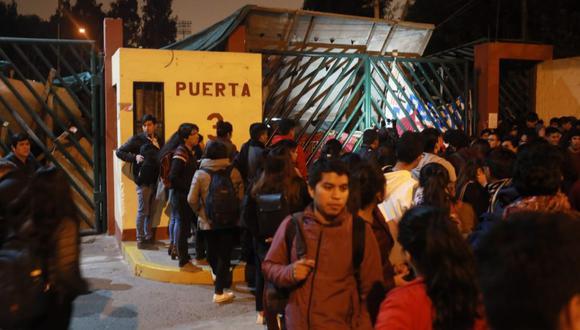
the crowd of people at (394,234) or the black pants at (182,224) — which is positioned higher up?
the crowd of people at (394,234)

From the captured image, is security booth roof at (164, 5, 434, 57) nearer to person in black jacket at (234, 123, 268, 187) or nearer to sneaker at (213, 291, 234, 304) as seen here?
person in black jacket at (234, 123, 268, 187)

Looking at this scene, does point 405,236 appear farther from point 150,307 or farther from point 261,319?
point 150,307

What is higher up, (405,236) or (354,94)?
(354,94)

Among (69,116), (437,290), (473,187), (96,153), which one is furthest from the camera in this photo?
(69,116)

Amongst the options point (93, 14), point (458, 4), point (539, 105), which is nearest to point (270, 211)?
point (539, 105)

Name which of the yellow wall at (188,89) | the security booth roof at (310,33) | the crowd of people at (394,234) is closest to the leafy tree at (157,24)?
the security booth roof at (310,33)

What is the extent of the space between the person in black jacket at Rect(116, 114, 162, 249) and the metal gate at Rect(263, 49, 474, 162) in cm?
297

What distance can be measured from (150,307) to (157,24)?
194 feet

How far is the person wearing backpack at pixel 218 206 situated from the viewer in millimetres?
6574

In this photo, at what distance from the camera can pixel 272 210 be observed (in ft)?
17.2

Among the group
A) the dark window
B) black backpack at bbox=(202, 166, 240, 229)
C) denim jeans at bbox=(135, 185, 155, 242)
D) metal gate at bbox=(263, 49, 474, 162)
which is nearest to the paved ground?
denim jeans at bbox=(135, 185, 155, 242)

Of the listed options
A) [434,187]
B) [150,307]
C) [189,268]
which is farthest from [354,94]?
[434,187]

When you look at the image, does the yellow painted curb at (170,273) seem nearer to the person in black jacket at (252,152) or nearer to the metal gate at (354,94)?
the person in black jacket at (252,152)

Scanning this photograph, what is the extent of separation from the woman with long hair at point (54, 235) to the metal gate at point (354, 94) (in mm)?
7561
